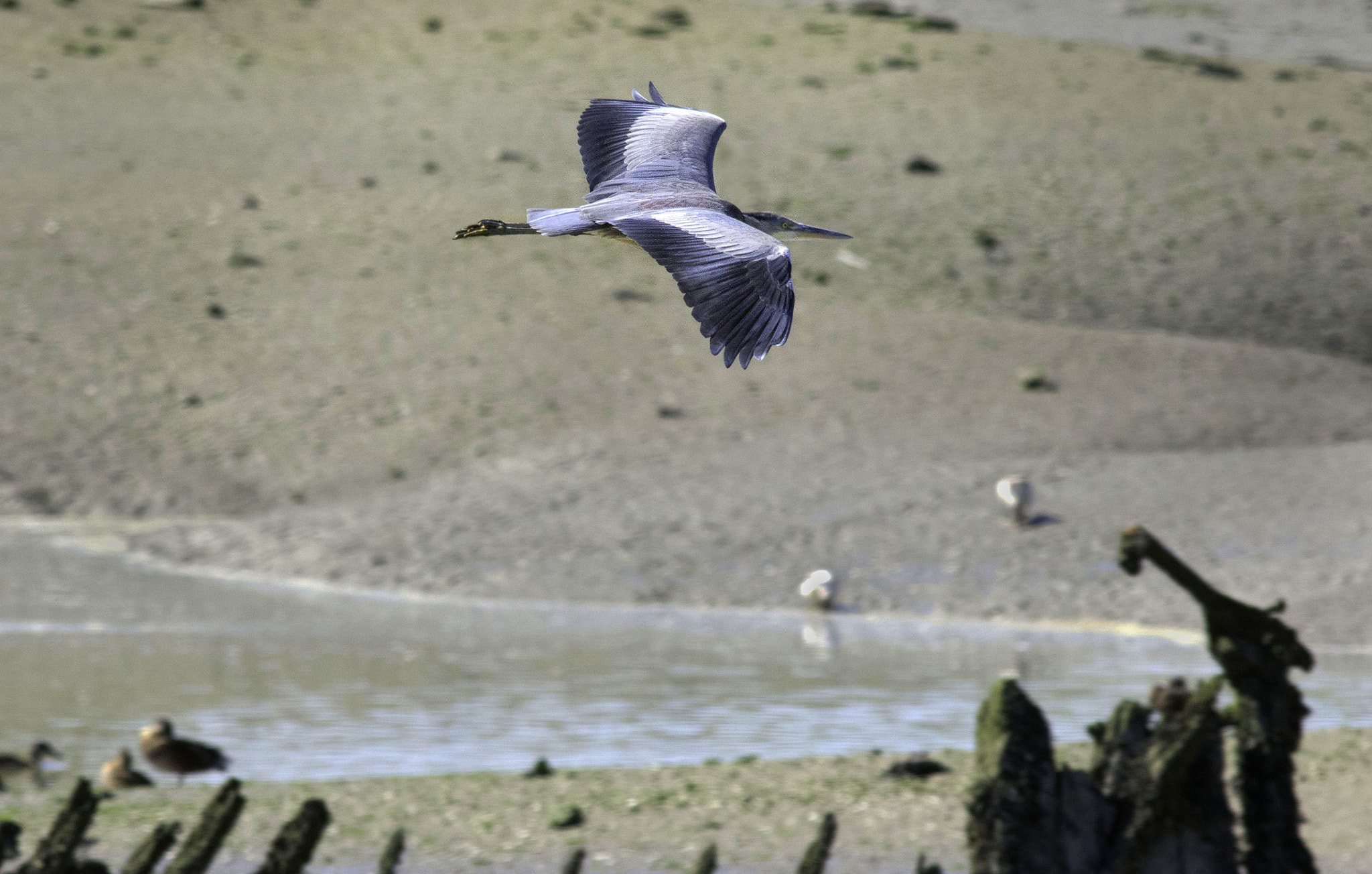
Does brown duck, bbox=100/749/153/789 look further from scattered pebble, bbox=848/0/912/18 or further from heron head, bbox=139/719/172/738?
scattered pebble, bbox=848/0/912/18

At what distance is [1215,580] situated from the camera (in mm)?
22094

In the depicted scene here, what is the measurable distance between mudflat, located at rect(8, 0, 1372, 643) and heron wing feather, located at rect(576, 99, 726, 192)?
50.9 ft

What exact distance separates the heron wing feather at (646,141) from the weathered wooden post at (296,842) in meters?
2.90

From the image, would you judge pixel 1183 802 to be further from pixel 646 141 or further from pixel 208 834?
pixel 208 834

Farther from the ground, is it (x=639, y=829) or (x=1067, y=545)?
(x=639, y=829)

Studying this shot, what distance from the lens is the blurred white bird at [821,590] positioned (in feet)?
71.2

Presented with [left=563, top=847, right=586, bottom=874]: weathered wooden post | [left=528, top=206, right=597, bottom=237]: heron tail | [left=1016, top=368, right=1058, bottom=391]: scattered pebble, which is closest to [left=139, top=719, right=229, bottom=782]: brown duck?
[left=563, top=847, right=586, bottom=874]: weathered wooden post

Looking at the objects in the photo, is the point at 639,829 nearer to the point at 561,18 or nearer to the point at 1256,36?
the point at 561,18

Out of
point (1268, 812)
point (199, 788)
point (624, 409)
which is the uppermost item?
point (1268, 812)

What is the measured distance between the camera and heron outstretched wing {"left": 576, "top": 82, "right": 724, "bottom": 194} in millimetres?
5980

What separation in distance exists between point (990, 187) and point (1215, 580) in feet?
49.8

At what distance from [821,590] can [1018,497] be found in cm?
338

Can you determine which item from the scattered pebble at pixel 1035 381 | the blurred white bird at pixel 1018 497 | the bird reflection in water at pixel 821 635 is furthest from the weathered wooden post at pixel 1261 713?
the scattered pebble at pixel 1035 381

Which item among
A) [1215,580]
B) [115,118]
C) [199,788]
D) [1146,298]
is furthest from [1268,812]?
[115,118]
